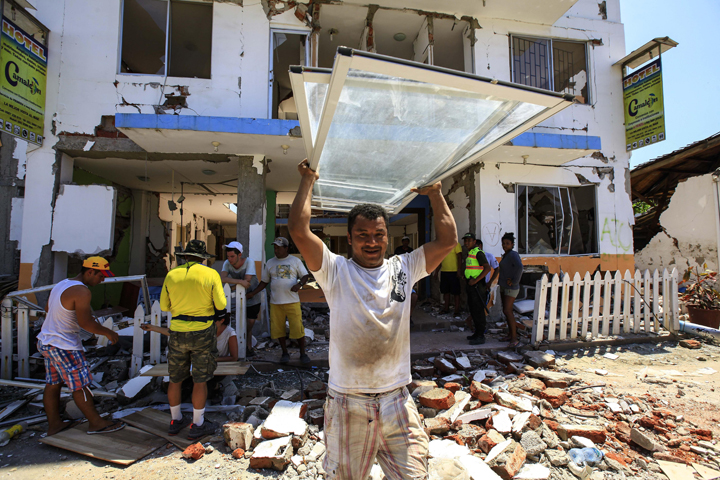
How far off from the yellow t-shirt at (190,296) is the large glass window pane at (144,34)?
20.3 ft

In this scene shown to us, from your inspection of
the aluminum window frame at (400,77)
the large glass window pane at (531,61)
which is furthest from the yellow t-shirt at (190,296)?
the large glass window pane at (531,61)

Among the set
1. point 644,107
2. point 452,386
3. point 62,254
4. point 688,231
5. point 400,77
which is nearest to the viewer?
point 400,77

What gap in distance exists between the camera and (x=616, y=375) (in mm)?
4512

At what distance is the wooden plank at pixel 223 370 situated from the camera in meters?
3.71

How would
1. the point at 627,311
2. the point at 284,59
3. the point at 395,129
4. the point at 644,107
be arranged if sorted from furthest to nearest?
the point at 284,59, the point at 644,107, the point at 627,311, the point at 395,129

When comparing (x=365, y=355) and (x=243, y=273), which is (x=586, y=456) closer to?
(x=365, y=355)

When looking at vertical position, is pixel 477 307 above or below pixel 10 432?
above

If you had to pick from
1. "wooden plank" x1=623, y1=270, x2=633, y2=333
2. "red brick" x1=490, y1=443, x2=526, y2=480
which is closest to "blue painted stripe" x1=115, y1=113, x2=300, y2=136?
"red brick" x1=490, y1=443, x2=526, y2=480

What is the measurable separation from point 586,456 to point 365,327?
246 centimetres

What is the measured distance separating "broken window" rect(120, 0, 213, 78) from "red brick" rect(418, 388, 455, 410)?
718 cm

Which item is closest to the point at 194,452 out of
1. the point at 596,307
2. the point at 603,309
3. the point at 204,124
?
the point at 204,124

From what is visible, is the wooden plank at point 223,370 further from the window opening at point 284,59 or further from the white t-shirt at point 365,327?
the window opening at point 284,59

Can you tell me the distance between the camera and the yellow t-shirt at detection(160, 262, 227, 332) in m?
3.25

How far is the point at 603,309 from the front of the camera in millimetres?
5906
